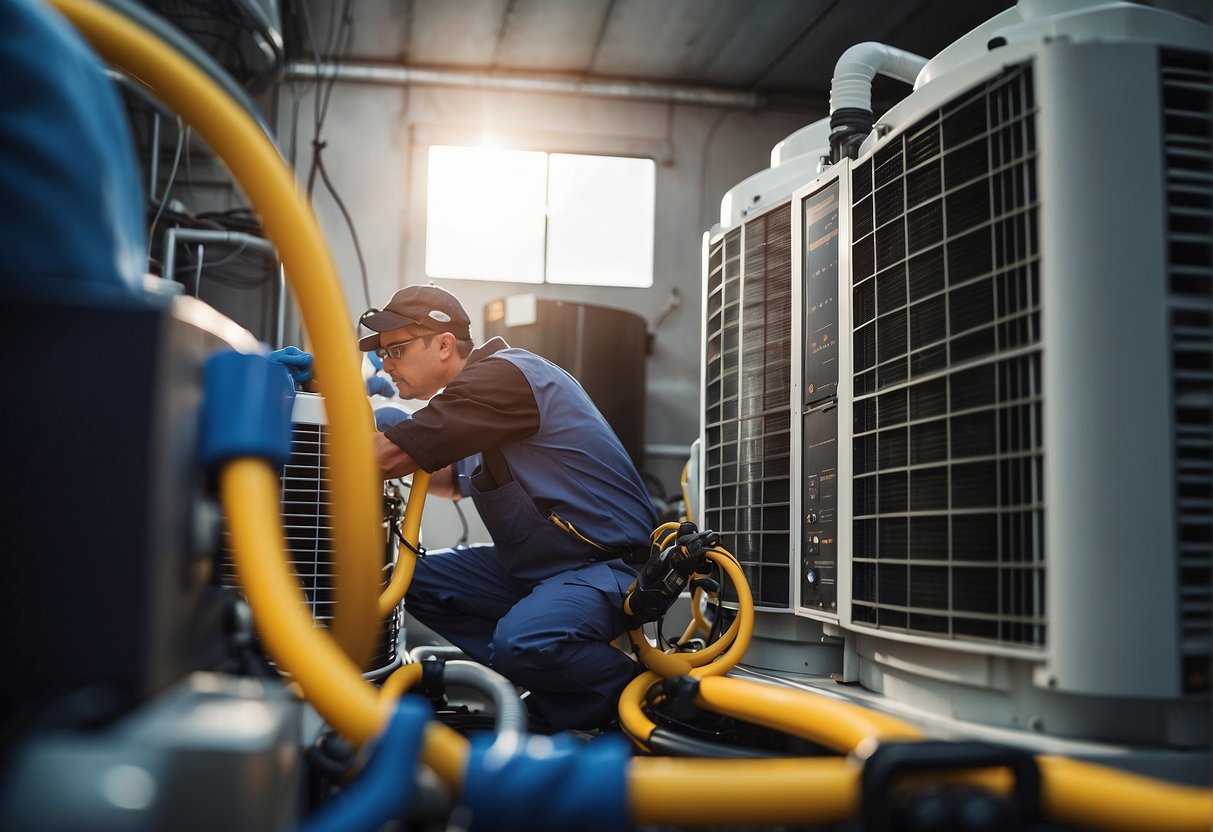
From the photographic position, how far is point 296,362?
1549 millimetres

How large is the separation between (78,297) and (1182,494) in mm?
1040

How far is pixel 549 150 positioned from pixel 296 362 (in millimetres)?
2895

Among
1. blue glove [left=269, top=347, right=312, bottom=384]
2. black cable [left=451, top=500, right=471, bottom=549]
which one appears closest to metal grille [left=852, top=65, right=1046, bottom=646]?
blue glove [left=269, top=347, right=312, bottom=384]

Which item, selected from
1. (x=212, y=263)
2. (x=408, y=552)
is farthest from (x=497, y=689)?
(x=212, y=263)

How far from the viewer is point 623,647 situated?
200cm

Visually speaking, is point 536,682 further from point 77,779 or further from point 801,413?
point 77,779

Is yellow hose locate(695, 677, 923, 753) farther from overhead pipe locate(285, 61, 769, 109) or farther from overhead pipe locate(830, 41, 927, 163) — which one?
overhead pipe locate(285, 61, 769, 109)

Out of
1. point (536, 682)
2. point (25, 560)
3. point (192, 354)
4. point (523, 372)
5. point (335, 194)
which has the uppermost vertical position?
point (335, 194)

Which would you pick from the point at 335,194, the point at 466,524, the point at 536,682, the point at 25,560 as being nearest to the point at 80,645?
the point at 25,560

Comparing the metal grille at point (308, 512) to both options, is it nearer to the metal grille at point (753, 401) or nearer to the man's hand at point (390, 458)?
the man's hand at point (390, 458)

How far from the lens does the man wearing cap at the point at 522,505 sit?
1.69 metres

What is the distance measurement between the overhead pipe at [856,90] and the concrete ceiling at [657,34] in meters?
1.87

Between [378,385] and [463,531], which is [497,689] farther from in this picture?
[463,531]

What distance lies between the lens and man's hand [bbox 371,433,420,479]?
1.65 m
